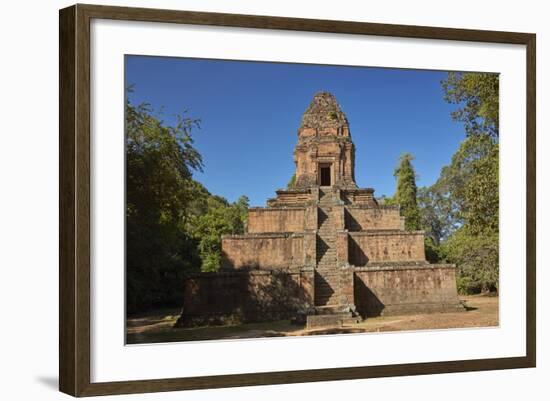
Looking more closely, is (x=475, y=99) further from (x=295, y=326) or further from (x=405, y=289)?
(x=295, y=326)

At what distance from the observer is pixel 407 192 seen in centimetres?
1376

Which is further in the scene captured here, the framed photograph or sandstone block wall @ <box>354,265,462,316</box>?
sandstone block wall @ <box>354,265,462,316</box>

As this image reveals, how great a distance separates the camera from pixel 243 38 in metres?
9.84

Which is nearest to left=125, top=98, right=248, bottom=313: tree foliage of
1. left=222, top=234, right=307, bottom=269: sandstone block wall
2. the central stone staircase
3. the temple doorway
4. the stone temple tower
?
left=222, top=234, right=307, bottom=269: sandstone block wall

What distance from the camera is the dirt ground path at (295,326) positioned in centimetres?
976

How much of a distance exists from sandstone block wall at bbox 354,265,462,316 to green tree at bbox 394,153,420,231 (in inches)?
44.7

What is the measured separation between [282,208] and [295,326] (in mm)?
3301

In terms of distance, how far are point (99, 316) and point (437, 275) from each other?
20.2 ft

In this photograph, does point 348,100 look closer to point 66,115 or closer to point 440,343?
point 440,343

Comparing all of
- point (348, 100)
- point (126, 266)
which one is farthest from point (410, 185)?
point (126, 266)

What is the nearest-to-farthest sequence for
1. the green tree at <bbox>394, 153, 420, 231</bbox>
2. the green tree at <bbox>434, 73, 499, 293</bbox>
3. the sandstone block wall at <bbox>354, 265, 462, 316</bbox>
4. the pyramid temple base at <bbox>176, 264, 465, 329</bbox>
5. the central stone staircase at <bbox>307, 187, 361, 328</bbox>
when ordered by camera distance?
the pyramid temple base at <bbox>176, 264, 465, 329</bbox> → the central stone staircase at <bbox>307, 187, 361, 328</bbox> → the green tree at <bbox>434, 73, 499, 293</bbox> → the sandstone block wall at <bbox>354, 265, 462, 316</bbox> → the green tree at <bbox>394, 153, 420, 231</bbox>

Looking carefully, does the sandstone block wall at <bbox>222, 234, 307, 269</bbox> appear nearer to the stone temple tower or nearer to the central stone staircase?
the central stone staircase

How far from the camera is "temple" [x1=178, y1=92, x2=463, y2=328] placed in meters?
11.4

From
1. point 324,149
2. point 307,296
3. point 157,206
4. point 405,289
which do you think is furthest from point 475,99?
point 157,206
